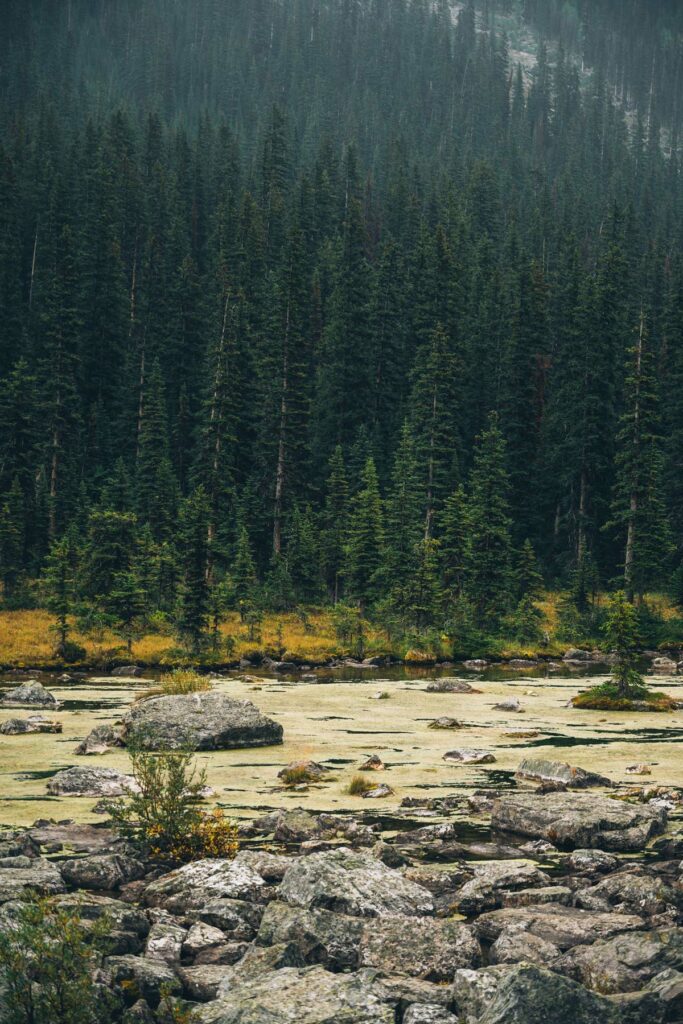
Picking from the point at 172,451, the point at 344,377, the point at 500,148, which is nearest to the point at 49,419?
the point at 172,451

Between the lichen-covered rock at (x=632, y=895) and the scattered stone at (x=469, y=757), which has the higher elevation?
the lichen-covered rock at (x=632, y=895)

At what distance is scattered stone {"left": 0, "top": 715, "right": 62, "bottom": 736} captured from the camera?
98.3 ft

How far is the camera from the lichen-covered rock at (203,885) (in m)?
14.9

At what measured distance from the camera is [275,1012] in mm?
9961

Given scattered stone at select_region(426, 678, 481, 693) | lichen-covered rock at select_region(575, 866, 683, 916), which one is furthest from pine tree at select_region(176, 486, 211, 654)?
lichen-covered rock at select_region(575, 866, 683, 916)

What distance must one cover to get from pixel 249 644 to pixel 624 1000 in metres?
44.7

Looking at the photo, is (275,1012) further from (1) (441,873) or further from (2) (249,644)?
(2) (249,644)

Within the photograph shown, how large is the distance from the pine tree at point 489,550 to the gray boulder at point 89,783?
43.3 m

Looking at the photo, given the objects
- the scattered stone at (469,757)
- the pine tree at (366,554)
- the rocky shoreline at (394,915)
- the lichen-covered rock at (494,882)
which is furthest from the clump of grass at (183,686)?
the pine tree at (366,554)

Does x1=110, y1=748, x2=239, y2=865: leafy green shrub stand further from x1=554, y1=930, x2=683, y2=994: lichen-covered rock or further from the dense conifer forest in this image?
the dense conifer forest

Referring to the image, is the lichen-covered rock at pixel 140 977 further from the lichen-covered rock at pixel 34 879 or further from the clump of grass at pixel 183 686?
the clump of grass at pixel 183 686

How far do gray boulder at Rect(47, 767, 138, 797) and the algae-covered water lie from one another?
0.35 meters

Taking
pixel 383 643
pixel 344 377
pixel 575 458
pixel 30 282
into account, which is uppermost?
pixel 30 282

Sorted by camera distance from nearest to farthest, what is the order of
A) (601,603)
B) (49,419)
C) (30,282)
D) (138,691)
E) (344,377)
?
(138,691)
(601,603)
(49,419)
(344,377)
(30,282)
